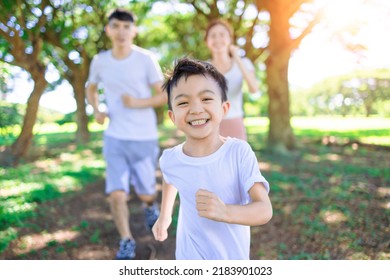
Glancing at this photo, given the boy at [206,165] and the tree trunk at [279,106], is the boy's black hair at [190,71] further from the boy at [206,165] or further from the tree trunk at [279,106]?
the tree trunk at [279,106]

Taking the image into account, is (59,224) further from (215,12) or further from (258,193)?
(215,12)

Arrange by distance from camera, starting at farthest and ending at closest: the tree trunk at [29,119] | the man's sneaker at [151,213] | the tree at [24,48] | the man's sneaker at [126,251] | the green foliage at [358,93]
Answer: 1. the tree trunk at [29,119]
2. the tree at [24,48]
3. the green foliage at [358,93]
4. the man's sneaker at [151,213]
5. the man's sneaker at [126,251]

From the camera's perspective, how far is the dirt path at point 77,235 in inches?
146

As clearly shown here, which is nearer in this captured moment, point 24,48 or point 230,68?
point 230,68

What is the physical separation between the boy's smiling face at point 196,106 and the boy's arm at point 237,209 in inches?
12.2

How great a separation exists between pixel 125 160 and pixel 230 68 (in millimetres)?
1192

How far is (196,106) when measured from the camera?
5.54 ft

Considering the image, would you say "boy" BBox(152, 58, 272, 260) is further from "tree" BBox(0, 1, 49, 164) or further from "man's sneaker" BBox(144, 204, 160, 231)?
"tree" BBox(0, 1, 49, 164)

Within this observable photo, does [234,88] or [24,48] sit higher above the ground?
[24,48]

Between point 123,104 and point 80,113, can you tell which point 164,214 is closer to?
point 123,104

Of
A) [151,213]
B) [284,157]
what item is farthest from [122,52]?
[284,157]

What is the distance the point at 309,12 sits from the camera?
8.10 m

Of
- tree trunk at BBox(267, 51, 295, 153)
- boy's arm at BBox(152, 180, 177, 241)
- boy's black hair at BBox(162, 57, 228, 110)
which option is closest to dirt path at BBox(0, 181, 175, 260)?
boy's arm at BBox(152, 180, 177, 241)

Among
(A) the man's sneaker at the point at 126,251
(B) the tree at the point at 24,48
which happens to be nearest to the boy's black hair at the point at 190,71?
(A) the man's sneaker at the point at 126,251
